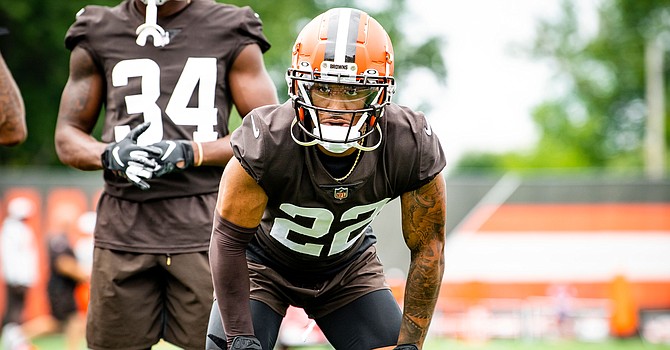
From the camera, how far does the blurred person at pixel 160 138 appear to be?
14.4 feet

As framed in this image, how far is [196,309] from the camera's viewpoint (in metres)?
4.39

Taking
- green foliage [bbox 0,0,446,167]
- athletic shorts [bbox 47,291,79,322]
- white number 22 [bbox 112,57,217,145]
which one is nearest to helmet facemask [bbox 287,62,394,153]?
white number 22 [bbox 112,57,217,145]

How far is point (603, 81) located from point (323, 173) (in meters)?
40.5

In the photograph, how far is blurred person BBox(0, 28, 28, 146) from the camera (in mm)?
4402

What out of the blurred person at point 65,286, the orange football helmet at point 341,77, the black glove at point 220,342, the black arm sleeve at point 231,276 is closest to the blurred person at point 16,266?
the blurred person at point 65,286

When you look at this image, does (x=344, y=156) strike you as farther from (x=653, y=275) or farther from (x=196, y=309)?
(x=653, y=275)

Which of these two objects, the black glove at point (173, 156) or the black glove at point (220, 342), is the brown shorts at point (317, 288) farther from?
the black glove at point (173, 156)

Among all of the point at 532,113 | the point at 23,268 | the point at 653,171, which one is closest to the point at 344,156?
the point at 23,268

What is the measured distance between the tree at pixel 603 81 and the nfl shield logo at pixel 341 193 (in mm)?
36433

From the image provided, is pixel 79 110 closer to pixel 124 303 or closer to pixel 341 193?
pixel 124 303

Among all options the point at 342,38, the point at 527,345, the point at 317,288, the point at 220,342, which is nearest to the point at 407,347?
the point at 317,288

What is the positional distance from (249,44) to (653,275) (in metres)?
10.7

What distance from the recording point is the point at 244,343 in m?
3.65

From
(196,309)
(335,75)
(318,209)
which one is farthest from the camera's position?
(196,309)
